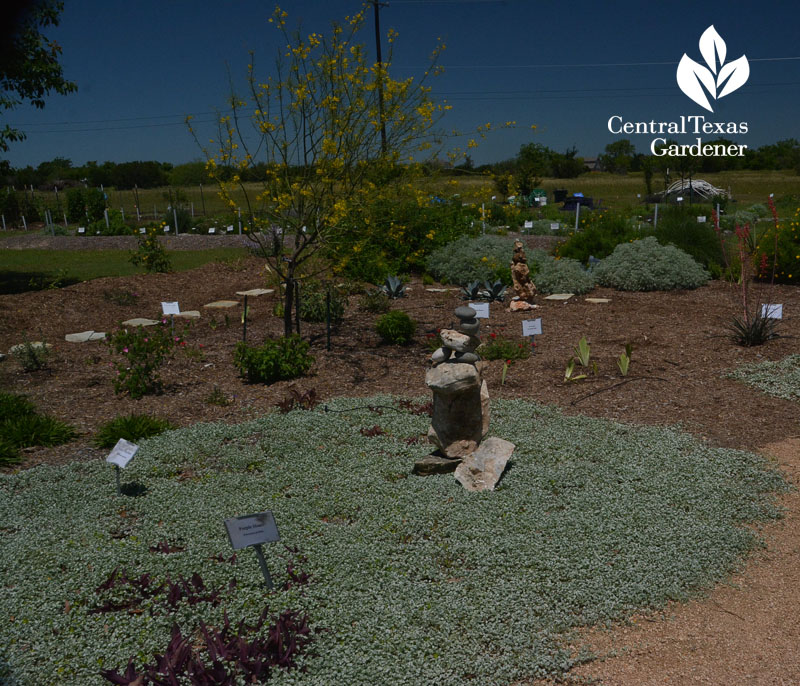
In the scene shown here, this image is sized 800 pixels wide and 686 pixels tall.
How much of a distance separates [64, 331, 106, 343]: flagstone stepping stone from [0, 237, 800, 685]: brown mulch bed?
0.67ft

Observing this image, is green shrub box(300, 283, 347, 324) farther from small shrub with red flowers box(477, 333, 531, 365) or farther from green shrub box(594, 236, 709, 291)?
green shrub box(594, 236, 709, 291)

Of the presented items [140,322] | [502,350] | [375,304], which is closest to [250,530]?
[502,350]

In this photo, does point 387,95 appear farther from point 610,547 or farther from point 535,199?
point 535,199

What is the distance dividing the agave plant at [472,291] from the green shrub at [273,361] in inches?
209

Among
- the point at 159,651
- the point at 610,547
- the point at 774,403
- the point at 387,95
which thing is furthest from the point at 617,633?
the point at 387,95

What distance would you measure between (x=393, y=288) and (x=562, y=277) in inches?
137

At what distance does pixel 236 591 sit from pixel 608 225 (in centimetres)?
1531

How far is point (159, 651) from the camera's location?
3.41 meters

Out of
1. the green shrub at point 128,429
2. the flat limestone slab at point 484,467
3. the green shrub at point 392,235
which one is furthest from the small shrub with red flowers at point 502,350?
the green shrub at point 128,429

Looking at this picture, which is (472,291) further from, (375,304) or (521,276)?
(375,304)

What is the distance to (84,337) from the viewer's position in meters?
10.2

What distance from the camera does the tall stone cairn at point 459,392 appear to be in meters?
5.07

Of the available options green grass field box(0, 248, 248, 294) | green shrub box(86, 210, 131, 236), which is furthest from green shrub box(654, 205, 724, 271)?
green shrub box(86, 210, 131, 236)

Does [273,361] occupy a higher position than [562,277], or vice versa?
[562,277]
